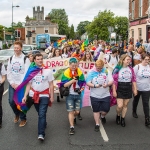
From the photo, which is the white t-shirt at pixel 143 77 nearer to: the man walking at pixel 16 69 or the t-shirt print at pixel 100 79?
the t-shirt print at pixel 100 79

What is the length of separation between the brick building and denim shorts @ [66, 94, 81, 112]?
919 inches

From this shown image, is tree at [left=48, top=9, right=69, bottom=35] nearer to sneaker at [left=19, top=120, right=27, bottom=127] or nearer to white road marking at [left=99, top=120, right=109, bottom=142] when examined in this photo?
sneaker at [left=19, top=120, right=27, bottom=127]

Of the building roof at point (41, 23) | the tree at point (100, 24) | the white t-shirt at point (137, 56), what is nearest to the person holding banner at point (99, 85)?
the white t-shirt at point (137, 56)

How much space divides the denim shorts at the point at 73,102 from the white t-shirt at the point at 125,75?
103cm

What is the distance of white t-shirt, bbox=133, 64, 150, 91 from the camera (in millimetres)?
6340

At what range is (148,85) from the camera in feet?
21.0

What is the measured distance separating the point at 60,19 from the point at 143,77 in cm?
11603

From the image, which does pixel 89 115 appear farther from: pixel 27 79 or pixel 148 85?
pixel 27 79

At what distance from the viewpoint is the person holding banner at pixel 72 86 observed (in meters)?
5.71

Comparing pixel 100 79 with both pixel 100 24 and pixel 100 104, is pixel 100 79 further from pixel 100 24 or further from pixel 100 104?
pixel 100 24

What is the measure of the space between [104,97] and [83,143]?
1145 millimetres

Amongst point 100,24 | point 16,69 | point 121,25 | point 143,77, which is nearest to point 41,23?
point 121,25

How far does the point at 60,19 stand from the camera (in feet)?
393

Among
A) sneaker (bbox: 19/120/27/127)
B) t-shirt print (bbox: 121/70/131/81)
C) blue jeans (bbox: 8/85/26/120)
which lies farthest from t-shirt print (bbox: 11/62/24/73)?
t-shirt print (bbox: 121/70/131/81)
